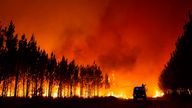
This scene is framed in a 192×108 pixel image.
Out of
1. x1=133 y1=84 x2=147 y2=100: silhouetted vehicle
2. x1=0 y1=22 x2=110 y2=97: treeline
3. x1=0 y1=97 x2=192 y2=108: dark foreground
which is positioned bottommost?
x1=0 y1=97 x2=192 y2=108: dark foreground

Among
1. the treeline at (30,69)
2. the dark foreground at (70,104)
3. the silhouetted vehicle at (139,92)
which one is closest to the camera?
the dark foreground at (70,104)

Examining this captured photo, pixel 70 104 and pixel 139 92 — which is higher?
pixel 139 92

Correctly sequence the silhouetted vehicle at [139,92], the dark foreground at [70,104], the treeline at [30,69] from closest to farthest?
the dark foreground at [70,104] → the silhouetted vehicle at [139,92] → the treeline at [30,69]

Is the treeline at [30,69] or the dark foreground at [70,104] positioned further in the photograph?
the treeline at [30,69]

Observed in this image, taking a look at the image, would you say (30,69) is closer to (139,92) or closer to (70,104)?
(139,92)

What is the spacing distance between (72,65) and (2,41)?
59.5 meters

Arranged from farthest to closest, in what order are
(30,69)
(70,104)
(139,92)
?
(30,69), (139,92), (70,104)

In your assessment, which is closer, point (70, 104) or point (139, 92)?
point (70, 104)

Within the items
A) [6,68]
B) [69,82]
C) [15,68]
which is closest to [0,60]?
[6,68]

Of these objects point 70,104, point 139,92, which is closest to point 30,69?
point 139,92

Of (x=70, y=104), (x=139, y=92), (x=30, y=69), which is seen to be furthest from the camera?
(x=30, y=69)

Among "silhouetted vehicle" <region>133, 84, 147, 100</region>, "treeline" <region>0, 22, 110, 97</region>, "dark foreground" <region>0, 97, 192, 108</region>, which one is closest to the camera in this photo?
"dark foreground" <region>0, 97, 192, 108</region>

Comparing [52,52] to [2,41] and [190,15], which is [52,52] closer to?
[2,41]

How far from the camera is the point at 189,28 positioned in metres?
75.1
